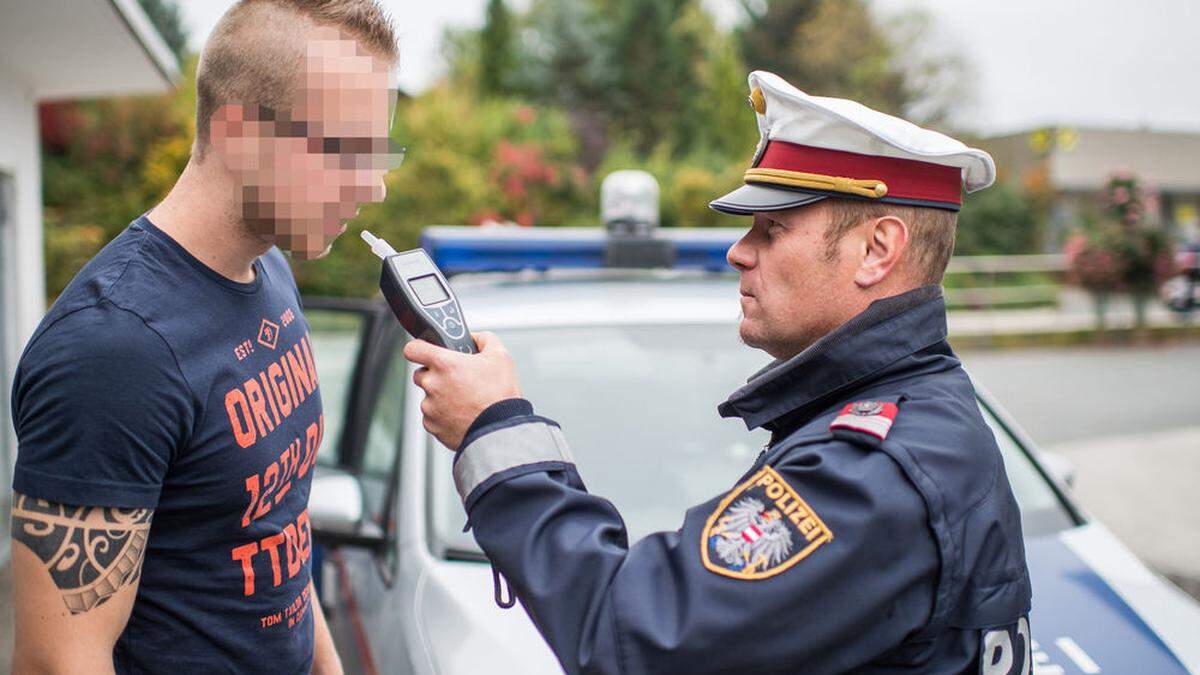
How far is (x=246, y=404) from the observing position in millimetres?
1409

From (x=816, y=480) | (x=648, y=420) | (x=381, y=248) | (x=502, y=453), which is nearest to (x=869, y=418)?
(x=816, y=480)

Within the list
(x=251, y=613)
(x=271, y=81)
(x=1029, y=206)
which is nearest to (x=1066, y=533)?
(x=251, y=613)

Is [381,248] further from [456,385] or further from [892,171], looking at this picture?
[892,171]

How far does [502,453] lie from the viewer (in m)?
1.20

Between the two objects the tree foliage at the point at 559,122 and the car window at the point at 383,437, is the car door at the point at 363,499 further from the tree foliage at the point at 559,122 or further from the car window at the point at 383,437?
the tree foliage at the point at 559,122

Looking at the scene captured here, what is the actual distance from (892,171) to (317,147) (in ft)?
2.51

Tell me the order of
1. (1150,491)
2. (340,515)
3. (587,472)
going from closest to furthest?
(340,515)
(587,472)
(1150,491)

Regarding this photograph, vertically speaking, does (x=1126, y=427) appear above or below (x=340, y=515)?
below

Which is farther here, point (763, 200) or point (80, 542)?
point (763, 200)

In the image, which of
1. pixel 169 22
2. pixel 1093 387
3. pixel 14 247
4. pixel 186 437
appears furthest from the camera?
pixel 169 22

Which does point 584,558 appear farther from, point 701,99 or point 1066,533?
point 701,99

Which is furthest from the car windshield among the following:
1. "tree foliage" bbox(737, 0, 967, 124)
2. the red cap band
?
"tree foliage" bbox(737, 0, 967, 124)

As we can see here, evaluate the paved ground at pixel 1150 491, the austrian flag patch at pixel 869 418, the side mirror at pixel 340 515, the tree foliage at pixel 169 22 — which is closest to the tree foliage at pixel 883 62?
the tree foliage at pixel 169 22

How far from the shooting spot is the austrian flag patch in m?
1.14
